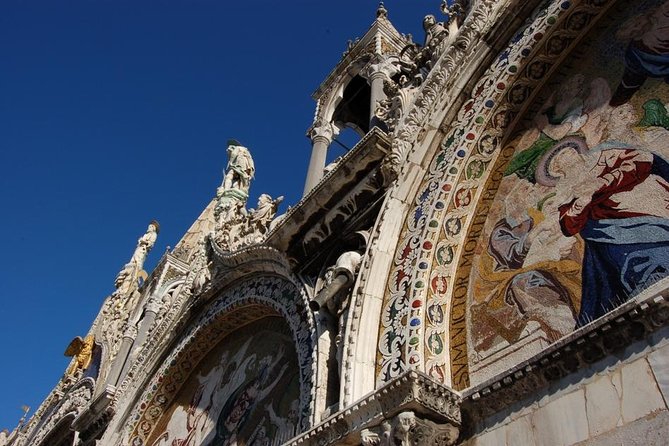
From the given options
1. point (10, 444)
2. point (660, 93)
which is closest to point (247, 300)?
point (660, 93)

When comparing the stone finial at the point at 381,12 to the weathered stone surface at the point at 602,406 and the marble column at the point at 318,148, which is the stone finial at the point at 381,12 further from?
the weathered stone surface at the point at 602,406

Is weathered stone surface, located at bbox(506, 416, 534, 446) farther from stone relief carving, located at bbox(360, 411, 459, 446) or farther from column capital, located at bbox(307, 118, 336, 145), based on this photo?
column capital, located at bbox(307, 118, 336, 145)

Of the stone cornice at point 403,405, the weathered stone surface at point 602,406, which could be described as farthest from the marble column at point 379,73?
the weathered stone surface at point 602,406

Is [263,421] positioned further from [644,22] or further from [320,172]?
[644,22]

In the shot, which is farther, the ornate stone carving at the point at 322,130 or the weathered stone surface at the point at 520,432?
the ornate stone carving at the point at 322,130

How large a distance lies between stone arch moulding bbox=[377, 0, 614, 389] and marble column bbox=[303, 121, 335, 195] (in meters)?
3.84

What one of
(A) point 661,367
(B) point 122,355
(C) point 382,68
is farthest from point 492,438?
(B) point 122,355

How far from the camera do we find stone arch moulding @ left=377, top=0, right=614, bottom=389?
526 cm

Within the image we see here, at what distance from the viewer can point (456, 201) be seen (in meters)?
5.99

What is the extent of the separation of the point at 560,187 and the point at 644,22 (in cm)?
164

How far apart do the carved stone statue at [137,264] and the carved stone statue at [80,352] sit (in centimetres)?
158

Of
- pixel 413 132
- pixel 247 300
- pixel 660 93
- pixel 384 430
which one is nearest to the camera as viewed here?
pixel 384 430

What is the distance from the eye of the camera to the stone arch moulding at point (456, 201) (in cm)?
526

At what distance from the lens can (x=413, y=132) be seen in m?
6.82
